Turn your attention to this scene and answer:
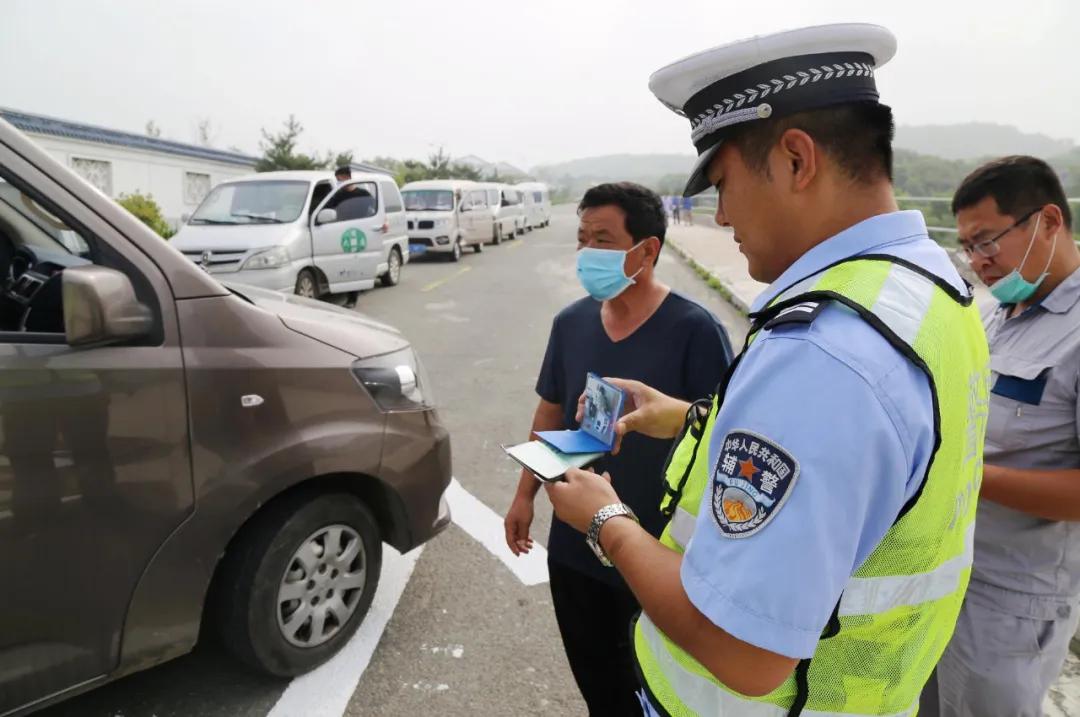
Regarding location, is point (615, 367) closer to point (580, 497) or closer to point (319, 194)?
point (580, 497)

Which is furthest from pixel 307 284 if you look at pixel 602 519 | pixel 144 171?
pixel 144 171

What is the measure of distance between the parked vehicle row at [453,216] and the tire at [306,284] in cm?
691

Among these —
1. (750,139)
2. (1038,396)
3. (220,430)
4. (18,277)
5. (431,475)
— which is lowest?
(431,475)

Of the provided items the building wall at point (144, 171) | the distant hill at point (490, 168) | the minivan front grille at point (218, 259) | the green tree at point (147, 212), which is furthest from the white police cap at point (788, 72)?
the distant hill at point (490, 168)

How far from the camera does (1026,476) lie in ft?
5.04

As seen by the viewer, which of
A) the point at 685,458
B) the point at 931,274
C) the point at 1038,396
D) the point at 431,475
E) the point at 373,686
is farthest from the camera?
the point at 431,475

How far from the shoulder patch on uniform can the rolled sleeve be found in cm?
2

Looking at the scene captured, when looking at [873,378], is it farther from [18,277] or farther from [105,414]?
[18,277]

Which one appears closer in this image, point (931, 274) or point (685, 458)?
point (931, 274)

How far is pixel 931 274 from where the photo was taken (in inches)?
35.6

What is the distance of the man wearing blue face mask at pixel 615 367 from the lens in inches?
73.9

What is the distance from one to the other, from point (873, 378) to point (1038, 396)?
116 cm

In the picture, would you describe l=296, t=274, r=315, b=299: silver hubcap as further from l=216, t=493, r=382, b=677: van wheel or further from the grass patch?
l=216, t=493, r=382, b=677: van wheel

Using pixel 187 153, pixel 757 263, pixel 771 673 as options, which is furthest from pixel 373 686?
pixel 187 153
